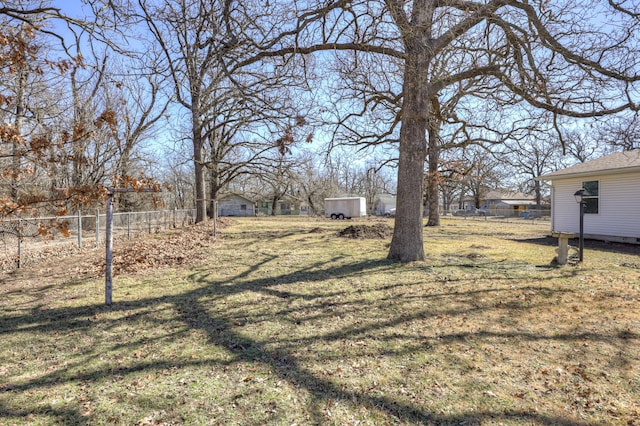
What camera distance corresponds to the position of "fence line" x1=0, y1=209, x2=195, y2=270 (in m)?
6.79

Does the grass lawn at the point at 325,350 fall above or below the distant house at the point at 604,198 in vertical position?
below

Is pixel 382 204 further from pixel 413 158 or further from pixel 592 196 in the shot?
pixel 413 158

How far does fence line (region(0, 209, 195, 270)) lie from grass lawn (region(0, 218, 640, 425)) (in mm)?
1315

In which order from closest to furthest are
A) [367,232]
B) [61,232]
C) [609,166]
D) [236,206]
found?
1. [61,232]
2. [609,166]
3. [367,232]
4. [236,206]

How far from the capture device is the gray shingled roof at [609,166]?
40.4 feet

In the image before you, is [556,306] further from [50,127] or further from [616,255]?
[50,127]

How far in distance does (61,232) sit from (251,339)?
10.1 feet

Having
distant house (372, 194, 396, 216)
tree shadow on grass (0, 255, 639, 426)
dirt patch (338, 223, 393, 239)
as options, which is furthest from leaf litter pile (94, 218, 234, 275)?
distant house (372, 194, 396, 216)

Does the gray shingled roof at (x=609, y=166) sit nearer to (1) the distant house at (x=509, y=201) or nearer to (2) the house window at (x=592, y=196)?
(2) the house window at (x=592, y=196)

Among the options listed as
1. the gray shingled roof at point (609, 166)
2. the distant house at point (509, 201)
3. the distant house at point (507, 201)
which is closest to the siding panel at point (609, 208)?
the gray shingled roof at point (609, 166)

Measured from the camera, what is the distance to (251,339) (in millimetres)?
4094

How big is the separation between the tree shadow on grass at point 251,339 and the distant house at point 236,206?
52.6 m

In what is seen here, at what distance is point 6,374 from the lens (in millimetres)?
3238

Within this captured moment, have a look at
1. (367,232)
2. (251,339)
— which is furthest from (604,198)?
(251,339)
